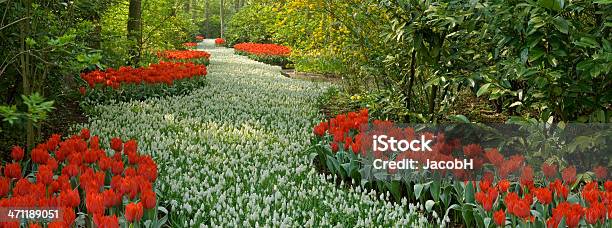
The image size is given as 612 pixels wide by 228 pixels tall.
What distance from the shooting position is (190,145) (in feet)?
17.1

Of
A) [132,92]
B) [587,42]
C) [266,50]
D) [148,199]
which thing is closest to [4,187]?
[148,199]

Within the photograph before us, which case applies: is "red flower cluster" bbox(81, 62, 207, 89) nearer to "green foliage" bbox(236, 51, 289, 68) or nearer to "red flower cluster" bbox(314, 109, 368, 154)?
"red flower cluster" bbox(314, 109, 368, 154)

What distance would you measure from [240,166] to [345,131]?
1005 millimetres

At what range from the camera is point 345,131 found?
491 cm

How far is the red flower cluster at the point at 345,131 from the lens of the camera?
4398mm

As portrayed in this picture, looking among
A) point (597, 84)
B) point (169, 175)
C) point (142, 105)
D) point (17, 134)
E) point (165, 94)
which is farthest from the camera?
point (165, 94)

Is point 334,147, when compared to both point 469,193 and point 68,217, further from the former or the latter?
point 68,217

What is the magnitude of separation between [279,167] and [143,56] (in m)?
9.47

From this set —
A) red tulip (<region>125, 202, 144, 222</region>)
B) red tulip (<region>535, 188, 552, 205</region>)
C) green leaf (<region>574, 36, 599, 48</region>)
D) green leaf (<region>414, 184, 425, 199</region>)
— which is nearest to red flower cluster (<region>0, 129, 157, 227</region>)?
red tulip (<region>125, 202, 144, 222</region>)

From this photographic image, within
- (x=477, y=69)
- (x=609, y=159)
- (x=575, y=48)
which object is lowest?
(x=609, y=159)

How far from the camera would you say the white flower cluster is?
Answer: 3453 mm

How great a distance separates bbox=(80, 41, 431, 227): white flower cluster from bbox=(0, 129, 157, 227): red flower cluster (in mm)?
341

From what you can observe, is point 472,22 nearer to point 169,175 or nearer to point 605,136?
point 605,136

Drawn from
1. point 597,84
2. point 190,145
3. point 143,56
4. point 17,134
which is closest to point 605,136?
point 597,84
